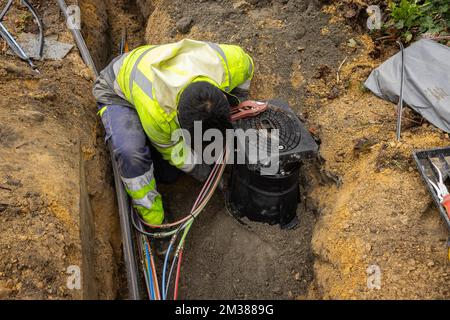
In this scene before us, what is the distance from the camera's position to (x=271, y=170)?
2.85 meters

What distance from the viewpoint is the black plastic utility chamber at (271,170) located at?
9.25ft

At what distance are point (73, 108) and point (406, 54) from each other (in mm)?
2630

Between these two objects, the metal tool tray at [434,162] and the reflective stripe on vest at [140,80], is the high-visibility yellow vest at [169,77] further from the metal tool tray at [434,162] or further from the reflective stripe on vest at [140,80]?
the metal tool tray at [434,162]

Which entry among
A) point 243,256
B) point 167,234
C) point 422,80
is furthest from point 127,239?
point 422,80

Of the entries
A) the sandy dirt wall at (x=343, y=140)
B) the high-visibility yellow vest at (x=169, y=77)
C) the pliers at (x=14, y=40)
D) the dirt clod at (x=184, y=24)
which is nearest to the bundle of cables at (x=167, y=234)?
the high-visibility yellow vest at (x=169, y=77)

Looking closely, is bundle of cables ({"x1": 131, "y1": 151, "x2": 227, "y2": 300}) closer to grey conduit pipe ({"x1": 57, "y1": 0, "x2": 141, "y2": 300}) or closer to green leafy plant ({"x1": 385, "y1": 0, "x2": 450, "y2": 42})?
grey conduit pipe ({"x1": 57, "y1": 0, "x2": 141, "y2": 300})

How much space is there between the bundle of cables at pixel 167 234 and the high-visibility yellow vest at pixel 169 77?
0.96 ft

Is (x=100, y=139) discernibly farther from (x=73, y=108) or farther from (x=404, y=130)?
(x=404, y=130)

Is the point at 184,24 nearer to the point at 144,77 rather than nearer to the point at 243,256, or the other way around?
the point at 144,77

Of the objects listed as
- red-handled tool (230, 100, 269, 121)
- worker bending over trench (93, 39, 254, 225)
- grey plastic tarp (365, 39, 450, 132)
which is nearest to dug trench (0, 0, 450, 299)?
grey plastic tarp (365, 39, 450, 132)

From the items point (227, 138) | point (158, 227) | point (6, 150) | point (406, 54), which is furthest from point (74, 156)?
point (406, 54)

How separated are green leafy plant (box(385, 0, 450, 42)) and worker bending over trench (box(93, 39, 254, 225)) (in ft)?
4.77
